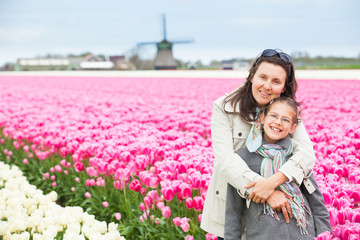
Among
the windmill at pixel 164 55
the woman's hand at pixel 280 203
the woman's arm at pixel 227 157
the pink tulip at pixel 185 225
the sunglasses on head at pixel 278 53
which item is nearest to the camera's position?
the woman's hand at pixel 280 203

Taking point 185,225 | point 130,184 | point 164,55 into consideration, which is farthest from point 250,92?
point 164,55

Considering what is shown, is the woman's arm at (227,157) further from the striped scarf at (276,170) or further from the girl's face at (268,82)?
the girl's face at (268,82)

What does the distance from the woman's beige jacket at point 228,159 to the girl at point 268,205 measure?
0.07 meters

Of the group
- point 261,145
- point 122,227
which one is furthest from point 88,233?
point 261,145

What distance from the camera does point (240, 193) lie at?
2.00 m

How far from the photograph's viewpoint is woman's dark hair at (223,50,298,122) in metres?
2.12

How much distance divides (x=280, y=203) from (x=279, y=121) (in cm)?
44

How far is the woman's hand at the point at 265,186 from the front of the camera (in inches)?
74.5

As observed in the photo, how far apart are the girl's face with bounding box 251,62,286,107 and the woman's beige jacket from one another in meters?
0.19

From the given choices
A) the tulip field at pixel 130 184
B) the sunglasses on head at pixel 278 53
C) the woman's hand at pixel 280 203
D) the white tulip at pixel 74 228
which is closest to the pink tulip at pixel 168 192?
the tulip field at pixel 130 184

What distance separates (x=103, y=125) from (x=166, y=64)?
155 feet

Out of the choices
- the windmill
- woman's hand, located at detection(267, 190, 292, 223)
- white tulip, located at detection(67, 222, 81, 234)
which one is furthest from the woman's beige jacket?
the windmill

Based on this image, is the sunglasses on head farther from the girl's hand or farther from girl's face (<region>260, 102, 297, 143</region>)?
the girl's hand

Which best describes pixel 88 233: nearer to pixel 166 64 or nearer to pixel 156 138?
pixel 156 138
